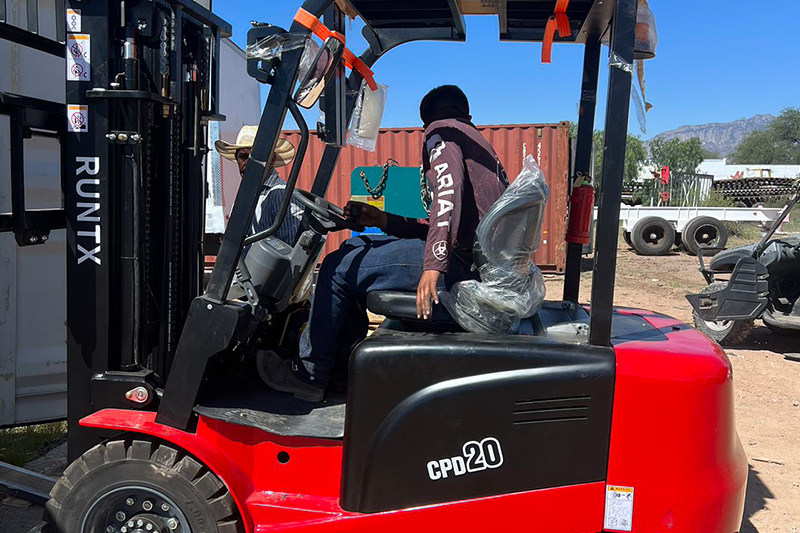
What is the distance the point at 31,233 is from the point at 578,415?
2.54 meters

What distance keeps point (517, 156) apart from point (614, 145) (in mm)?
12434

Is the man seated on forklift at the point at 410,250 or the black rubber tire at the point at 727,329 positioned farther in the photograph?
the black rubber tire at the point at 727,329

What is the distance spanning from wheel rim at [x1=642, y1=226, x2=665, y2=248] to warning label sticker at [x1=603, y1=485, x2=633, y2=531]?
1635cm

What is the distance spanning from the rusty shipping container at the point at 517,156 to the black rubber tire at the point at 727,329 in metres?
6.23

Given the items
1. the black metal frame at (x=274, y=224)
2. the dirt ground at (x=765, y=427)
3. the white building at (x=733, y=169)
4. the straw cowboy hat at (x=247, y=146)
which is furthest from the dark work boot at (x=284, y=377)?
the white building at (x=733, y=169)

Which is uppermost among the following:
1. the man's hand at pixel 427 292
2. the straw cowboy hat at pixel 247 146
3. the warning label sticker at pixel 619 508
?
the straw cowboy hat at pixel 247 146

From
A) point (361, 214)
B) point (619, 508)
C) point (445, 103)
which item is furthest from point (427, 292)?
point (619, 508)

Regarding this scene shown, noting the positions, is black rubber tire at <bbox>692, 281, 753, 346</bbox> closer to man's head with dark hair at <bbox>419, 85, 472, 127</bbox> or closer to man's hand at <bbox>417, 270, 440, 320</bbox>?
man's head with dark hair at <bbox>419, 85, 472, 127</bbox>

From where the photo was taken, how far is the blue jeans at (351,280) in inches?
115

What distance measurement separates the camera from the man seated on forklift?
277 cm

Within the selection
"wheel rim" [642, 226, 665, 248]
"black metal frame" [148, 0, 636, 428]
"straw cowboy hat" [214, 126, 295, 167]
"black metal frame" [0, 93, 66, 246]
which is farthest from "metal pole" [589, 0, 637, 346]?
"wheel rim" [642, 226, 665, 248]

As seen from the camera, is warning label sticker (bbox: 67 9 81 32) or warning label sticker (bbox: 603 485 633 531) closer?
warning label sticker (bbox: 603 485 633 531)

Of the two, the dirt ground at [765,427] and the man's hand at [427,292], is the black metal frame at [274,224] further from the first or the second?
the dirt ground at [765,427]

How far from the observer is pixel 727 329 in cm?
795
